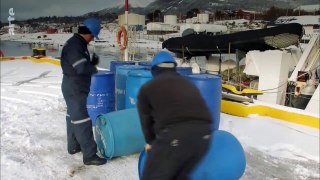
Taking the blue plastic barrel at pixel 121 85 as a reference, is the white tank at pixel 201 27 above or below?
above

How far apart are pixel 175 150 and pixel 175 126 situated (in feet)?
0.55

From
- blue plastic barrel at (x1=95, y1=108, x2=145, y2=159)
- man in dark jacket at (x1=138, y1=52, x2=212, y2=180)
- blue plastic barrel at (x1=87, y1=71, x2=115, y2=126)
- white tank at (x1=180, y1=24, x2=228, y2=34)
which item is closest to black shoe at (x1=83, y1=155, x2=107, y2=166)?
blue plastic barrel at (x1=95, y1=108, x2=145, y2=159)

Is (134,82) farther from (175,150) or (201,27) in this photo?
(201,27)

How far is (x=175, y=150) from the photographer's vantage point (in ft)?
6.66

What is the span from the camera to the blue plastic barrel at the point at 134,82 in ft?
15.5

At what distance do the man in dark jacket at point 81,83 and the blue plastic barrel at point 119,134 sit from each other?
0.16m

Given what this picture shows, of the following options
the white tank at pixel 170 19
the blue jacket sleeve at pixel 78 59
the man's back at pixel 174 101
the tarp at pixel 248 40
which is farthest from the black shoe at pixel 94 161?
the white tank at pixel 170 19

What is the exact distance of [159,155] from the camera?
2.05 meters

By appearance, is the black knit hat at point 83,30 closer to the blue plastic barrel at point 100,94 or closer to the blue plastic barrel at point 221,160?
the blue plastic barrel at point 100,94

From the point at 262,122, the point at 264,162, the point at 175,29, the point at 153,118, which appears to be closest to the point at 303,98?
the point at 262,122

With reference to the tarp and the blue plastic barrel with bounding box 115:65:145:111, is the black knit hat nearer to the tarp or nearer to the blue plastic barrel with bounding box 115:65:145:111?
the blue plastic barrel with bounding box 115:65:145:111

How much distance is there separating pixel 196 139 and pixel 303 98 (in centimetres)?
598

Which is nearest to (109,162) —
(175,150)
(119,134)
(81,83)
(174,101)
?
(119,134)

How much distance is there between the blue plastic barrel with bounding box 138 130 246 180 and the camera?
279 centimetres
